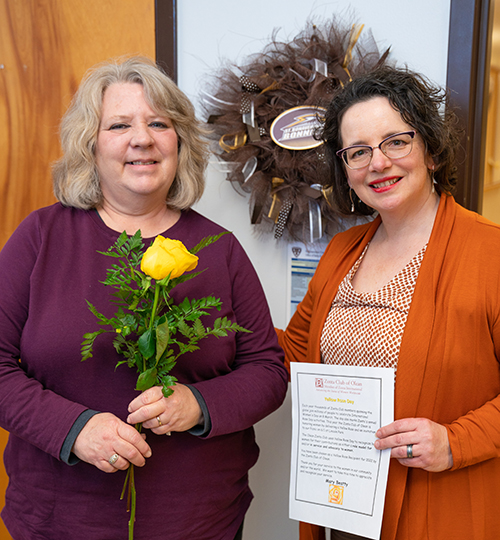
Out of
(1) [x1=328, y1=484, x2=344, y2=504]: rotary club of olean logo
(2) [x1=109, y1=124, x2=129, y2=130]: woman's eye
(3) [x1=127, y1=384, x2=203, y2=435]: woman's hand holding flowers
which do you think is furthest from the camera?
(2) [x1=109, y1=124, x2=129, y2=130]: woman's eye

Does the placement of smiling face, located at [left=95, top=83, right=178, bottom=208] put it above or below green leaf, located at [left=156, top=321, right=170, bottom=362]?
above

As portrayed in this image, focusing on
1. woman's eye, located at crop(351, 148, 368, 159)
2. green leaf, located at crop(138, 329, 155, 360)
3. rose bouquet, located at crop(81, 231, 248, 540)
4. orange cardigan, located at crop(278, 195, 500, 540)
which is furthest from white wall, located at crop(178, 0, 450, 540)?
green leaf, located at crop(138, 329, 155, 360)

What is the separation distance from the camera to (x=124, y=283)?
3.14 ft

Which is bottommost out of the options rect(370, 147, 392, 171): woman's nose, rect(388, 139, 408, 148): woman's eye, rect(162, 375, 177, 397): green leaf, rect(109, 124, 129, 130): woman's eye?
rect(162, 375, 177, 397): green leaf

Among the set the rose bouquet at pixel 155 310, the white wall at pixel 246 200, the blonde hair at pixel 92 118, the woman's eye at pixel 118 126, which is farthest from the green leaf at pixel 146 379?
the white wall at pixel 246 200

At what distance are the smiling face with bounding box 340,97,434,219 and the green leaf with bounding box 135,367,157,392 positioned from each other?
2.25 ft

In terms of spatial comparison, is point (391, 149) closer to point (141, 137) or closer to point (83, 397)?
point (141, 137)

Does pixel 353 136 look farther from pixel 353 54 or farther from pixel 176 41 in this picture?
pixel 176 41

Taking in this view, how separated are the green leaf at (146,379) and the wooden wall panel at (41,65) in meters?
1.24

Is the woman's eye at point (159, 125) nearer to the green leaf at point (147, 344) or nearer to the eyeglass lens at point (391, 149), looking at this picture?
the eyeglass lens at point (391, 149)

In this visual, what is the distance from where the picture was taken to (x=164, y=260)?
0.90 meters

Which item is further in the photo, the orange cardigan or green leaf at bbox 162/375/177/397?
the orange cardigan

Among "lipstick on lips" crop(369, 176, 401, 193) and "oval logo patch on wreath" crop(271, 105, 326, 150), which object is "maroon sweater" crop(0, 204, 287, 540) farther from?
"oval logo patch on wreath" crop(271, 105, 326, 150)

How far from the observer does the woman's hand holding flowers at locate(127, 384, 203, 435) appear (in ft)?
3.37
